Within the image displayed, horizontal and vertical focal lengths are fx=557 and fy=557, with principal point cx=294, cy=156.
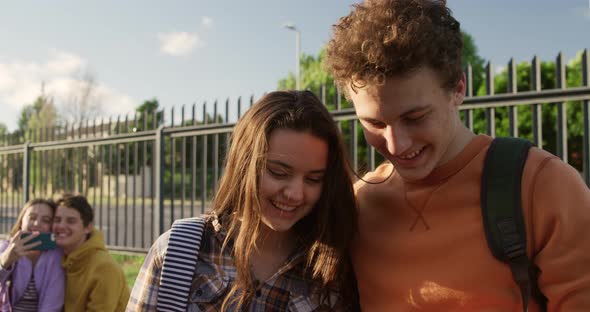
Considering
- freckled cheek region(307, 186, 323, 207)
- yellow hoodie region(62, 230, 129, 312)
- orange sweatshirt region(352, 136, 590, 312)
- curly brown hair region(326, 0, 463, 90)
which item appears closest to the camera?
orange sweatshirt region(352, 136, 590, 312)

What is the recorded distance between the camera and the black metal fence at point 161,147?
3949 mm

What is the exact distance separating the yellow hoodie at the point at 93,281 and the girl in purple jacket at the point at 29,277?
0.07 metres

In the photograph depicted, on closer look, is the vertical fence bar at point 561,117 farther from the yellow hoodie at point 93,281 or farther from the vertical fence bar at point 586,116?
the yellow hoodie at point 93,281

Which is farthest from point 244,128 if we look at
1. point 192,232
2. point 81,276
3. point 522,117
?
point 522,117

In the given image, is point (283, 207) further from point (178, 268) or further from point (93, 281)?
point (93, 281)

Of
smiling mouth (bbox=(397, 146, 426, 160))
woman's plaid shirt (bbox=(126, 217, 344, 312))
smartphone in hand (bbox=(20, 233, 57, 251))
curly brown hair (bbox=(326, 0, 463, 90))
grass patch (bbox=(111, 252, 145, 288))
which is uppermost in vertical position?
curly brown hair (bbox=(326, 0, 463, 90))

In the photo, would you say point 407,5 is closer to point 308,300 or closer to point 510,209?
point 510,209

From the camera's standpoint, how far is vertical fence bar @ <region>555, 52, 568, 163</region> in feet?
12.7

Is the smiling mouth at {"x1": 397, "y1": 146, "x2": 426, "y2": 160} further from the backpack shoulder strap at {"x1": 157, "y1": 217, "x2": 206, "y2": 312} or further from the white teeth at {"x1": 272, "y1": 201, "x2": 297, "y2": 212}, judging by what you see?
the backpack shoulder strap at {"x1": 157, "y1": 217, "x2": 206, "y2": 312}

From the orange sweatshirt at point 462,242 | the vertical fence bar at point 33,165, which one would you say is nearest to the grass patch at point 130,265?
the vertical fence bar at point 33,165

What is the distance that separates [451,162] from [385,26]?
0.45 m

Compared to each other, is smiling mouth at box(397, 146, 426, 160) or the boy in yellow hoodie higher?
smiling mouth at box(397, 146, 426, 160)

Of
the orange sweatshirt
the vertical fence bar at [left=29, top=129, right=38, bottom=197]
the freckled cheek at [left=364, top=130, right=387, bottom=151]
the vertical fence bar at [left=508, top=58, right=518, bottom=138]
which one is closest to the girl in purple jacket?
the orange sweatshirt

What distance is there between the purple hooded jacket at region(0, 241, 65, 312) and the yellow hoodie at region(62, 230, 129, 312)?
57mm
